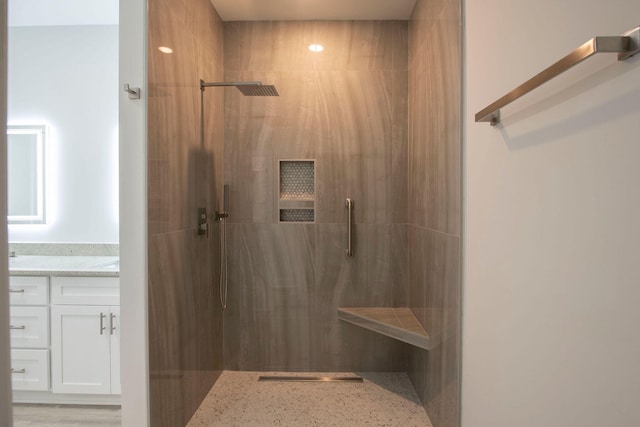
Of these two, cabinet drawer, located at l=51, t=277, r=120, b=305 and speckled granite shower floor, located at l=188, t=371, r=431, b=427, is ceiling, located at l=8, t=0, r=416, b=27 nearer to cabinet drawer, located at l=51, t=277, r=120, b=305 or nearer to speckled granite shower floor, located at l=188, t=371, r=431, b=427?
cabinet drawer, located at l=51, t=277, r=120, b=305

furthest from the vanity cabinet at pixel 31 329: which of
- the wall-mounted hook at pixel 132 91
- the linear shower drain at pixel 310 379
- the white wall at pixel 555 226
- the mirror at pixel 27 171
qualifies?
the white wall at pixel 555 226

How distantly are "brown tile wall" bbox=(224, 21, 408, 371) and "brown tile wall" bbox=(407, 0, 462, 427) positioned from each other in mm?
192

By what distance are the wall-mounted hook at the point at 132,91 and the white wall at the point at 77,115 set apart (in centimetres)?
158

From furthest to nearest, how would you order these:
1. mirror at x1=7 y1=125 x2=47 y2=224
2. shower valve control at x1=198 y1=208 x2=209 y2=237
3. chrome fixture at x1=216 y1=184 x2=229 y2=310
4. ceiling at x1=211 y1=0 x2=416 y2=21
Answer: mirror at x1=7 y1=125 x2=47 y2=224, chrome fixture at x1=216 y1=184 x2=229 y2=310, ceiling at x1=211 y1=0 x2=416 y2=21, shower valve control at x1=198 y1=208 x2=209 y2=237

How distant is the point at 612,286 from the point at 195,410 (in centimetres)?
223

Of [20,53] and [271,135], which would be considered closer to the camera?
[271,135]

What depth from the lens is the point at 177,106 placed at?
1931mm

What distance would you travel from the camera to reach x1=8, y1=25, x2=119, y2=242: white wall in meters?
2.94

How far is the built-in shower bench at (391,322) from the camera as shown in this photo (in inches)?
83.4

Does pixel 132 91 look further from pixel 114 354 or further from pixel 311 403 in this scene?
→ pixel 311 403

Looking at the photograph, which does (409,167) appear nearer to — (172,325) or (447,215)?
(447,215)

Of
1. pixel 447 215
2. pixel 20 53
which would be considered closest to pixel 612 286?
pixel 447 215

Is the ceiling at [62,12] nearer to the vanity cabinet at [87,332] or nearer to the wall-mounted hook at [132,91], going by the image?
the wall-mounted hook at [132,91]

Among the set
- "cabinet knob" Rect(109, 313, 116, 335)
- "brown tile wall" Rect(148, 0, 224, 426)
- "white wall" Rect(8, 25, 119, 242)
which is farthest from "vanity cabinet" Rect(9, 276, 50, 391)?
"brown tile wall" Rect(148, 0, 224, 426)
